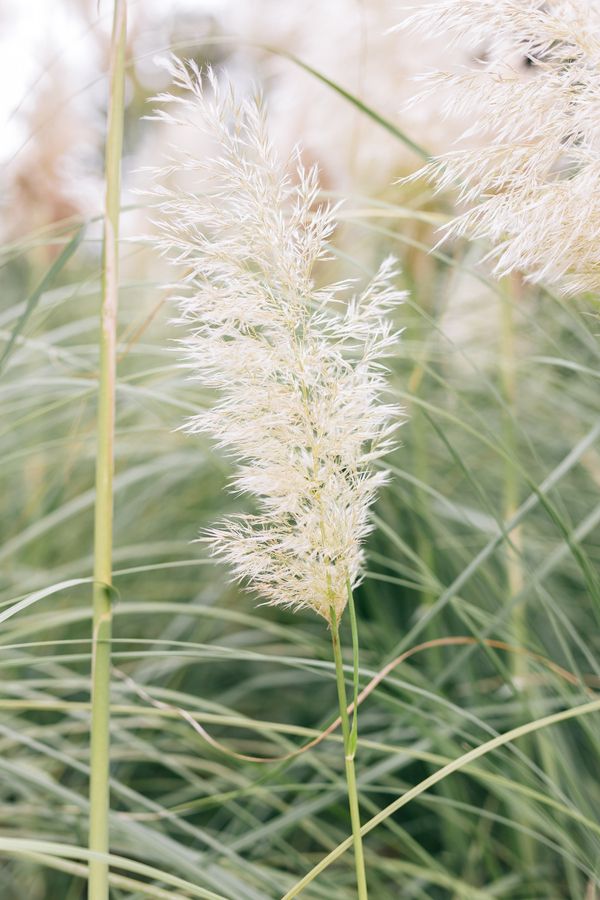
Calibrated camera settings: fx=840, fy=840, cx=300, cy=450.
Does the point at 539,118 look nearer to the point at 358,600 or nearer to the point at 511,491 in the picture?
the point at 511,491

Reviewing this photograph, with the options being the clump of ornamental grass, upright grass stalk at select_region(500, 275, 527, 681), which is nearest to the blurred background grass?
upright grass stalk at select_region(500, 275, 527, 681)

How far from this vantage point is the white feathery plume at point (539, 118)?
57 cm

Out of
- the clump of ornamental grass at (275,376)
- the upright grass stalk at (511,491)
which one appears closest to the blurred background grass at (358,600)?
the upright grass stalk at (511,491)

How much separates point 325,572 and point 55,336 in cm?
92

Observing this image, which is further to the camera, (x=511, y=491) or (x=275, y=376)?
(x=511, y=491)

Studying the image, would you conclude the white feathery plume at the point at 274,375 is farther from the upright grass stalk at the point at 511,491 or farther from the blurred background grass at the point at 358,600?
the upright grass stalk at the point at 511,491

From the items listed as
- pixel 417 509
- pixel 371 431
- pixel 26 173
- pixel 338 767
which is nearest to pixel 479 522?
pixel 417 509

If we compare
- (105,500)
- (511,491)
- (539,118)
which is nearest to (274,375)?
(105,500)

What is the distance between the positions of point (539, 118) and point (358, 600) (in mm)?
1178

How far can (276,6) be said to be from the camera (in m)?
3.09

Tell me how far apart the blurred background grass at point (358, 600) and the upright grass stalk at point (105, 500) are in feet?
0.21

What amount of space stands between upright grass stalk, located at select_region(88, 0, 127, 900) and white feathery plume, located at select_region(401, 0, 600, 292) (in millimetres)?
229

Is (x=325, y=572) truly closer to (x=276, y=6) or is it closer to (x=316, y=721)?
(x=316, y=721)

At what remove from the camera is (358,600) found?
1.65 m
